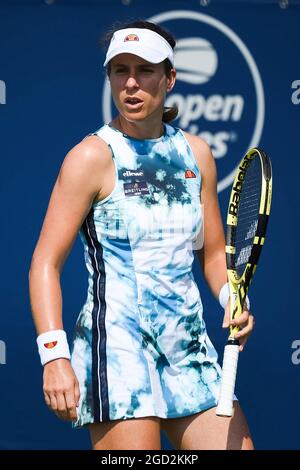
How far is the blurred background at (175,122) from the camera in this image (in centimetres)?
451

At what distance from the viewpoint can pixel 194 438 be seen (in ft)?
10.9

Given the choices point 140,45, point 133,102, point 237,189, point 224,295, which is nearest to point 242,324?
point 224,295

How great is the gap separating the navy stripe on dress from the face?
1.03 ft

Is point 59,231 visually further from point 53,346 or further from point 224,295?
point 224,295

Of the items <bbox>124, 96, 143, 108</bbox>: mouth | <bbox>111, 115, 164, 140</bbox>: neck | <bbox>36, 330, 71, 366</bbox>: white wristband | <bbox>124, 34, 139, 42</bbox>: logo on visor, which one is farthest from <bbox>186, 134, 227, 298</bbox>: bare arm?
<bbox>36, 330, 71, 366</bbox>: white wristband

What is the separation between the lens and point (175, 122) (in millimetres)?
4566

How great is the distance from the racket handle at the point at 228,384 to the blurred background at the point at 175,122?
1431 mm

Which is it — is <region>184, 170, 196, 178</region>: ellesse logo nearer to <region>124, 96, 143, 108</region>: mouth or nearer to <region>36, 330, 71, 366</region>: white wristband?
<region>124, 96, 143, 108</region>: mouth

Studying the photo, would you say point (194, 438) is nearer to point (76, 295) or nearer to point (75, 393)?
point (75, 393)

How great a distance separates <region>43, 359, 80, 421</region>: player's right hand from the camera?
10.1 ft

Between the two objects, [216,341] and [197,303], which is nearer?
[197,303]

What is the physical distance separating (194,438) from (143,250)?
1.75 ft

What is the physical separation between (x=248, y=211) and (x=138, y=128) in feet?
1.62

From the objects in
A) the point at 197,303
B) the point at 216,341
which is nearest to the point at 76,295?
the point at 216,341
